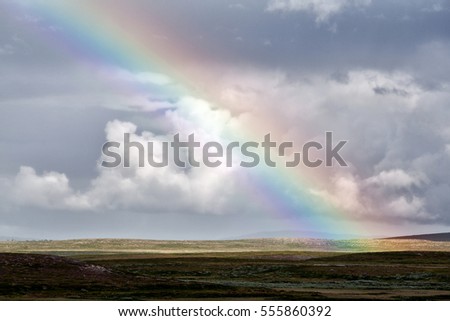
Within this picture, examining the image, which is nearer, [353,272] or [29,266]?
[29,266]

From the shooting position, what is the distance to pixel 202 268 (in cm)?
11694

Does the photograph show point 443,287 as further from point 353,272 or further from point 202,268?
point 202,268

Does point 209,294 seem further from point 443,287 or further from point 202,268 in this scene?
point 202,268

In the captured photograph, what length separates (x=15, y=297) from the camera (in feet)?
225

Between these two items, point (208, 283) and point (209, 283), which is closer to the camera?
point (208, 283)

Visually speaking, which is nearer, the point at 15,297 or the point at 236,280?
the point at 15,297

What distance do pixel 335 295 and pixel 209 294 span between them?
1003cm

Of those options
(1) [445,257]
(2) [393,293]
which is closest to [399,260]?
(1) [445,257]
